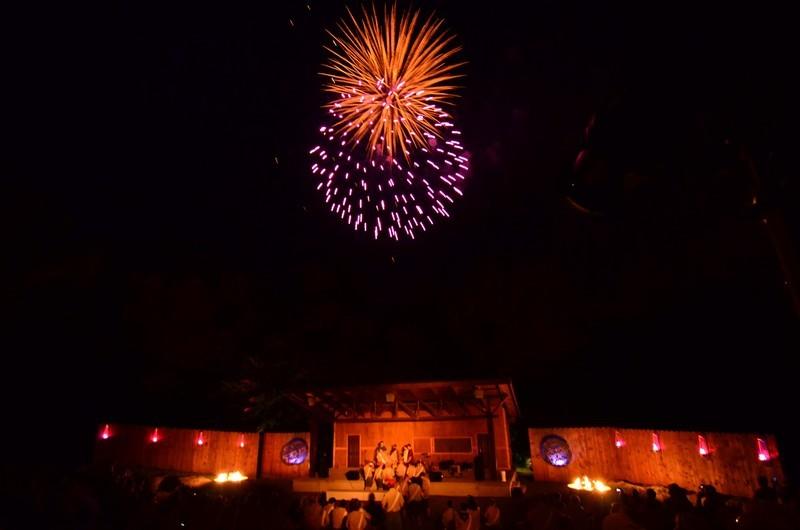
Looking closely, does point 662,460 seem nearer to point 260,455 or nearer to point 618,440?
point 618,440

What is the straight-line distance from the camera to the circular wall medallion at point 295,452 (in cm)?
1688

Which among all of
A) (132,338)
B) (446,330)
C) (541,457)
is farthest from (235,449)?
(446,330)

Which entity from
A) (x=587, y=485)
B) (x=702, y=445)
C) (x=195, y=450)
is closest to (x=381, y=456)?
(x=587, y=485)

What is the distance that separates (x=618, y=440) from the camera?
15.1 meters

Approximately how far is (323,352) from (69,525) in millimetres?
17486

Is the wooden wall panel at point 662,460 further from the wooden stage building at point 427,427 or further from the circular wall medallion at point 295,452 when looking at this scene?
the circular wall medallion at point 295,452

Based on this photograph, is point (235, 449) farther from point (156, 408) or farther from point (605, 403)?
point (605, 403)

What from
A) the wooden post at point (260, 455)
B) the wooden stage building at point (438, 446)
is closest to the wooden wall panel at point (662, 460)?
the wooden stage building at point (438, 446)

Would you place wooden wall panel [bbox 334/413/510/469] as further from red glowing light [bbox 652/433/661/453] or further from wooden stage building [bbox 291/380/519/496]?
red glowing light [bbox 652/433/661/453]

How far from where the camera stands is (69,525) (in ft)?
24.7

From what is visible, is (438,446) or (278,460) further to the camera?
(278,460)

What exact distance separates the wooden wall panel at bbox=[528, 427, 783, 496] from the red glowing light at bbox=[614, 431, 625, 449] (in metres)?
0.10

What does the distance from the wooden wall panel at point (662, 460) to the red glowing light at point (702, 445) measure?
0.12m

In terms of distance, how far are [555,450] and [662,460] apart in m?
3.60
